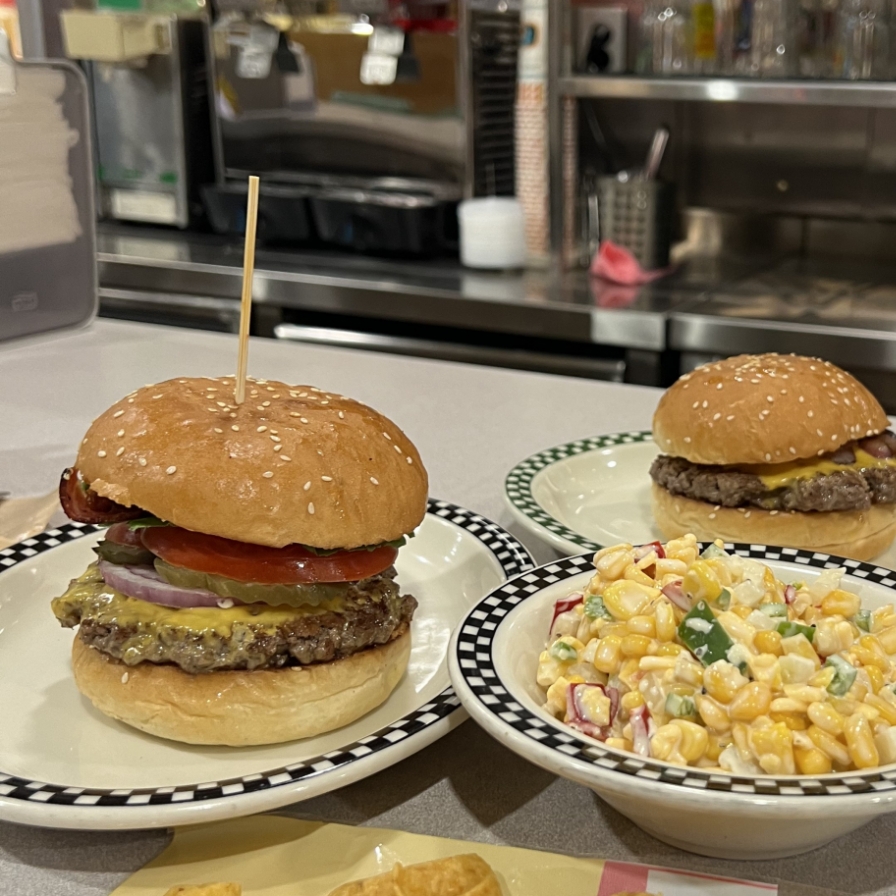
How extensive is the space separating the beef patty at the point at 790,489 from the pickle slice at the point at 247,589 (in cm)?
67

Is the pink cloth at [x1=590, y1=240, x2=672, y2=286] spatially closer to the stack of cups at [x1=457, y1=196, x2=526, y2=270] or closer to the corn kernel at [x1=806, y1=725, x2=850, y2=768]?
the stack of cups at [x1=457, y1=196, x2=526, y2=270]

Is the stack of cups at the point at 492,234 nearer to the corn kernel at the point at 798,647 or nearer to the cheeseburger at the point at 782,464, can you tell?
the cheeseburger at the point at 782,464

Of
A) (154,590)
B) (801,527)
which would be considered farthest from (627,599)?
(801,527)

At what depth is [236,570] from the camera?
4.01 ft

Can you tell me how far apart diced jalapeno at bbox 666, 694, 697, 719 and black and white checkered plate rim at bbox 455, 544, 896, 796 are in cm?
7

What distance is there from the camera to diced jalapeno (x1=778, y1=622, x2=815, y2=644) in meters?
1.07

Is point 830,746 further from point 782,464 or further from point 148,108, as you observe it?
point 148,108

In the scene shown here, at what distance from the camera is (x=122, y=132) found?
4.75 metres

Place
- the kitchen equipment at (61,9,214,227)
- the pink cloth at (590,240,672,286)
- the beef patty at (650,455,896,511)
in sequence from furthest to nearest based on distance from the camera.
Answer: the kitchen equipment at (61,9,214,227), the pink cloth at (590,240,672,286), the beef patty at (650,455,896,511)

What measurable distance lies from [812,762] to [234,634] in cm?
59

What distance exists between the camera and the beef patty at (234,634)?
1210 mm

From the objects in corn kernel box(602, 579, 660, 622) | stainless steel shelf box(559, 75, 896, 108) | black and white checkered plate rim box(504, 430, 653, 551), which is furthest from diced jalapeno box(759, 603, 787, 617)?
stainless steel shelf box(559, 75, 896, 108)

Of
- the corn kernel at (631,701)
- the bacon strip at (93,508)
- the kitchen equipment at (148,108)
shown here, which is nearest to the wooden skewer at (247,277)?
the bacon strip at (93,508)

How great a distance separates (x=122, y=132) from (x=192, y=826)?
165 inches
